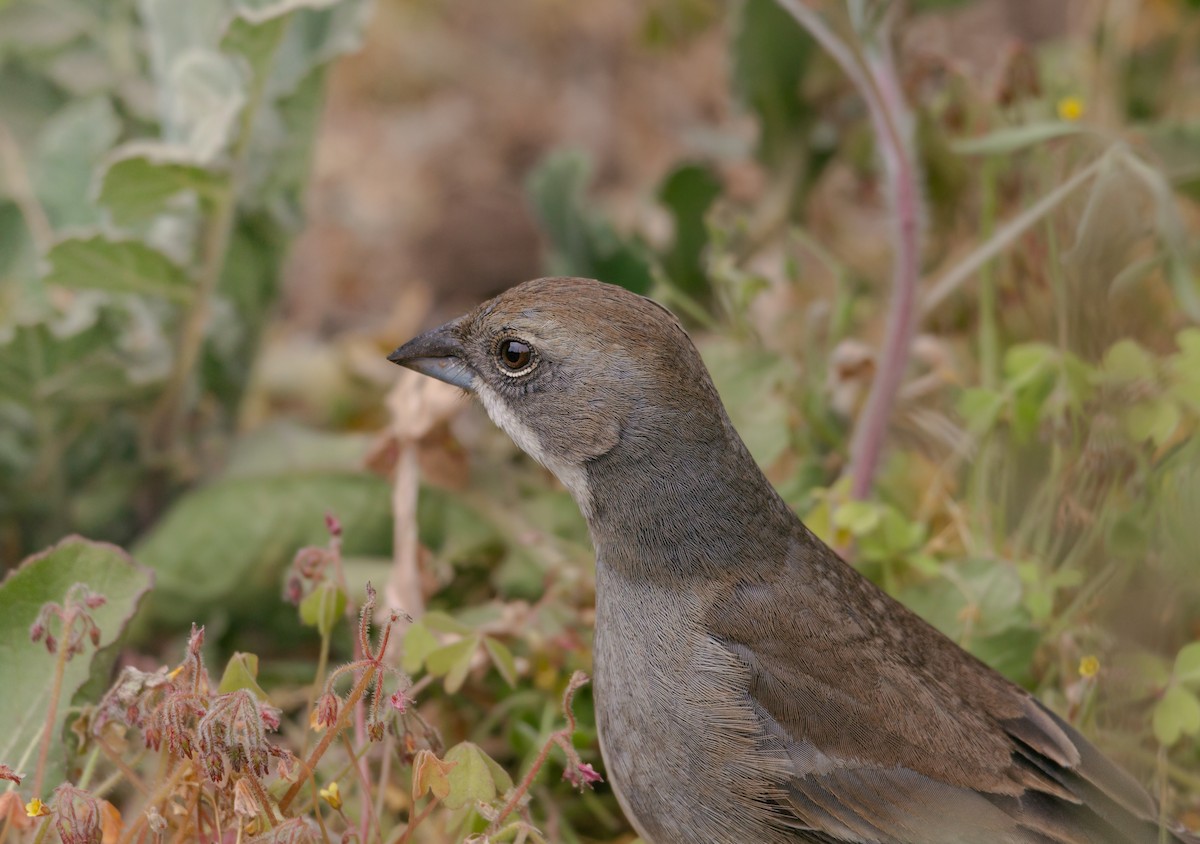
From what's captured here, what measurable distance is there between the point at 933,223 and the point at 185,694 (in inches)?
127

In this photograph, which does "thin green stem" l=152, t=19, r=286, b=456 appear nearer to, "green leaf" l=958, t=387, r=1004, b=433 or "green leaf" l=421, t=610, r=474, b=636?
"green leaf" l=421, t=610, r=474, b=636

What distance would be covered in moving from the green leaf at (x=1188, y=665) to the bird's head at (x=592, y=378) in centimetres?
113

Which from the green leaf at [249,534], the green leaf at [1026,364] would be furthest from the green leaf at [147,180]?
the green leaf at [1026,364]

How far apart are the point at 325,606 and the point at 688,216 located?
239 centimetres

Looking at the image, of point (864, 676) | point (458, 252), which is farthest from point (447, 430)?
point (458, 252)

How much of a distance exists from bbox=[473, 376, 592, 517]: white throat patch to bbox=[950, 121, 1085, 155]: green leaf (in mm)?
1636

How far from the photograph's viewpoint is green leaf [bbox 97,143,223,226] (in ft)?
11.6

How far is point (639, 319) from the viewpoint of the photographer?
2816 millimetres

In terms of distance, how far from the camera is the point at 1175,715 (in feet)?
9.72

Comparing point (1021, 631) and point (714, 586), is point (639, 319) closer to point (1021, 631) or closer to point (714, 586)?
point (714, 586)

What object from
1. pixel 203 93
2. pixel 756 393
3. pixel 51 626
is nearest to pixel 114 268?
pixel 203 93

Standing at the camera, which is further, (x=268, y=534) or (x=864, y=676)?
(x=268, y=534)

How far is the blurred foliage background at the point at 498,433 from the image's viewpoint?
3.12 metres

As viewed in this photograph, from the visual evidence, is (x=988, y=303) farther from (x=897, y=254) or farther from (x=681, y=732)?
(x=681, y=732)
